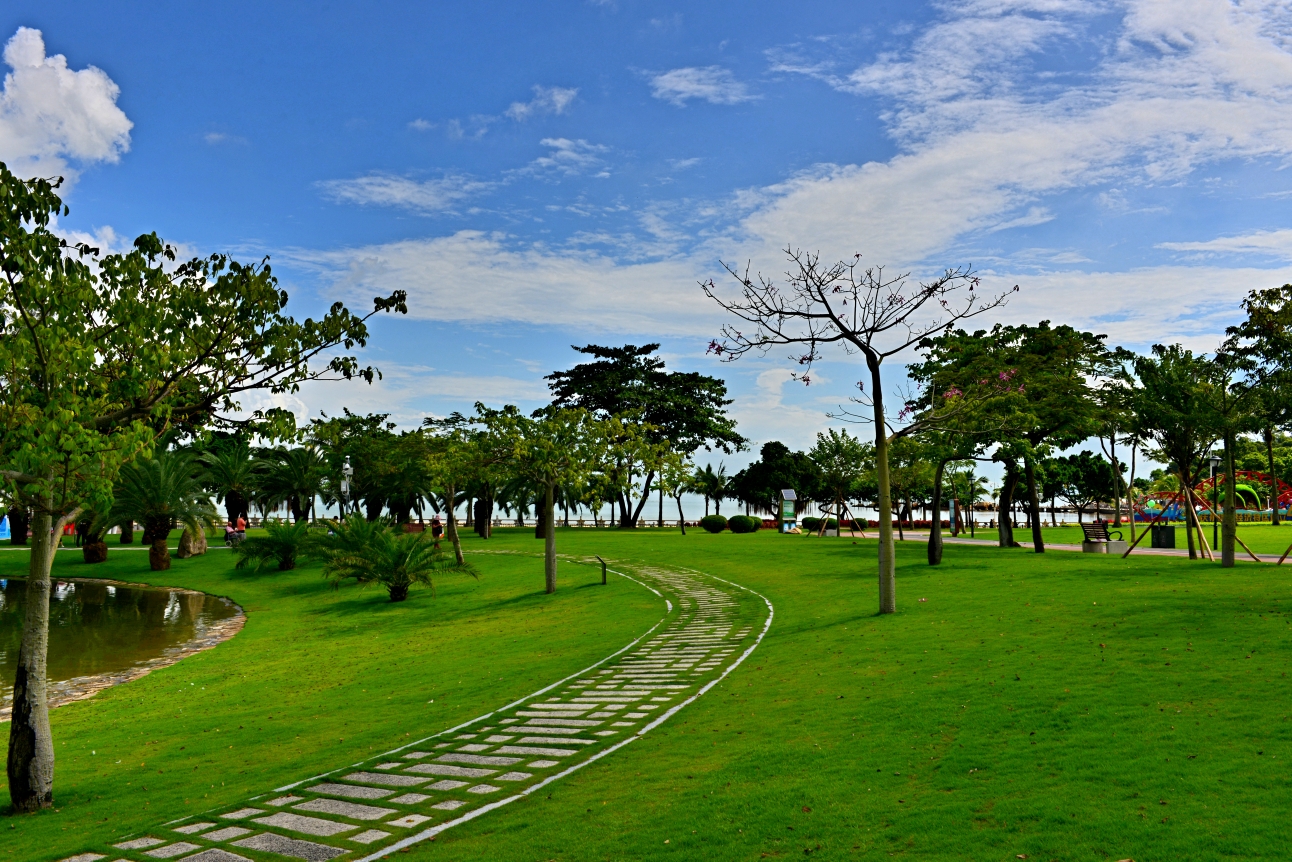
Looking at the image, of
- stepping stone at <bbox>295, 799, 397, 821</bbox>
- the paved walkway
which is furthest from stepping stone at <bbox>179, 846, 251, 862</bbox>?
stepping stone at <bbox>295, 799, 397, 821</bbox>

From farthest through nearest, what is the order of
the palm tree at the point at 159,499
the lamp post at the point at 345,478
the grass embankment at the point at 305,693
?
the lamp post at the point at 345,478, the palm tree at the point at 159,499, the grass embankment at the point at 305,693

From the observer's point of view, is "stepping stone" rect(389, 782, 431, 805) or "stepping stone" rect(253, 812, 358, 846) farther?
"stepping stone" rect(389, 782, 431, 805)

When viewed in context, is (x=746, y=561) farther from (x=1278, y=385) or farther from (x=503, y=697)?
(x=503, y=697)

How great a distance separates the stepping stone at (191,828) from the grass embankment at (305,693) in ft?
1.73

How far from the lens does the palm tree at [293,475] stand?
55875mm

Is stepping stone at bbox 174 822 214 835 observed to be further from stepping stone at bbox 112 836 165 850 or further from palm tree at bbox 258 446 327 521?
palm tree at bbox 258 446 327 521

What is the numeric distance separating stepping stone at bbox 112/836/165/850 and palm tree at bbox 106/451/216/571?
38.1 m

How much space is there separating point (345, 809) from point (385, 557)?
69.5ft

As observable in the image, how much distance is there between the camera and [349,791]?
845 centimetres

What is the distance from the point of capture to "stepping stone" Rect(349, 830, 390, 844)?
7023 mm

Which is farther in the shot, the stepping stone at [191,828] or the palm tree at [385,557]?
the palm tree at [385,557]

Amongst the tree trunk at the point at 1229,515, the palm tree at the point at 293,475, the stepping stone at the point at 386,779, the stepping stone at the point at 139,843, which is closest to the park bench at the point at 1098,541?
the tree trunk at the point at 1229,515

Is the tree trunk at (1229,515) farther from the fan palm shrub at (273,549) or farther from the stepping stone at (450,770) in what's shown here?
the fan palm shrub at (273,549)

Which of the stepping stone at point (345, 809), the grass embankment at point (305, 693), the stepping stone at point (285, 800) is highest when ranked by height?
the stepping stone at point (345, 809)
